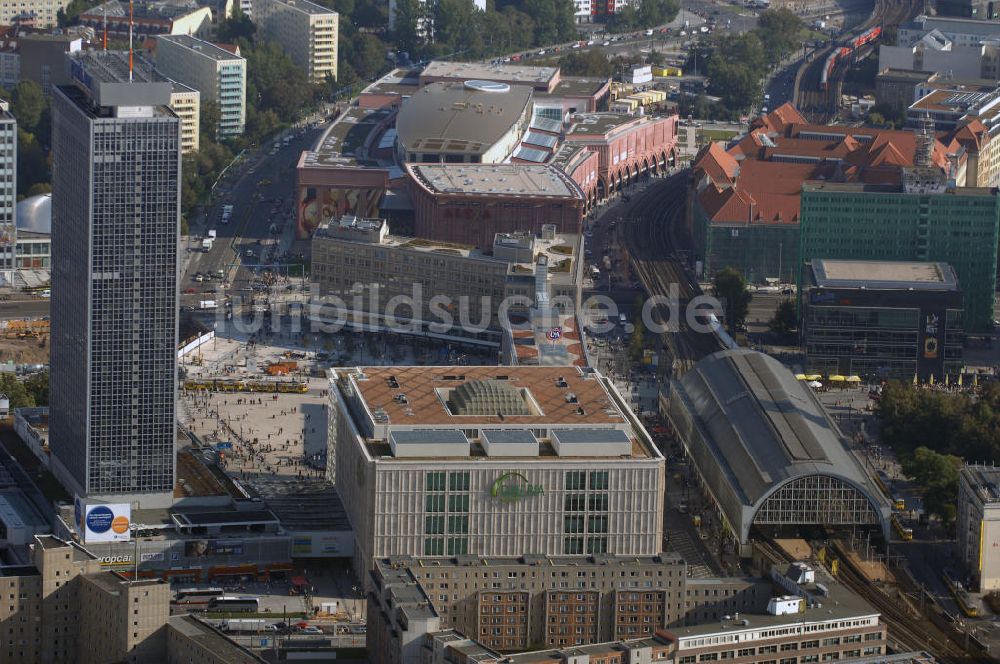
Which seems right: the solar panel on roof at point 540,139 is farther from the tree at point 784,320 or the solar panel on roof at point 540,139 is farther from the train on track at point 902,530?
the train on track at point 902,530

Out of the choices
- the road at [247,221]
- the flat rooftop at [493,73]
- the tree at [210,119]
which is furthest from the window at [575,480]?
the flat rooftop at [493,73]

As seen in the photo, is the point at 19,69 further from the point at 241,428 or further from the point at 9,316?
the point at 241,428

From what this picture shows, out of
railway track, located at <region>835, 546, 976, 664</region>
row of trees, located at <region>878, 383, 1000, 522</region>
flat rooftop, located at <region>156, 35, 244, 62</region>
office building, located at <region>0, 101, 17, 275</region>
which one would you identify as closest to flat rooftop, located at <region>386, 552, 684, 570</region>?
railway track, located at <region>835, 546, 976, 664</region>

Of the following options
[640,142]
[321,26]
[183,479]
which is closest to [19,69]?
[321,26]

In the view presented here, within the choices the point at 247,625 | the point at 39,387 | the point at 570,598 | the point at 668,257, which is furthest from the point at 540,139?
the point at 247,625

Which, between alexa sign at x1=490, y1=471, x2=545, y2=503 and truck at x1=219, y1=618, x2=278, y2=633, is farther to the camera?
alexa sign at x1=490, y1=471, x2=545, y2=503

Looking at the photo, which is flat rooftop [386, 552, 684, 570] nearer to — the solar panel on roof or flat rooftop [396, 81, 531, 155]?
flat rooftop [396, 81, 531, 155]
